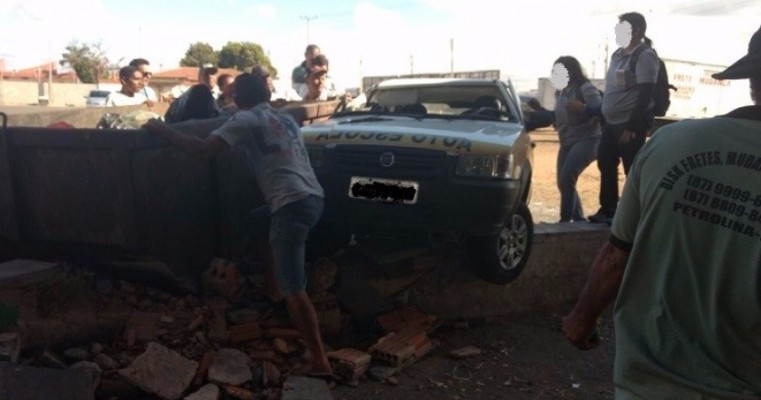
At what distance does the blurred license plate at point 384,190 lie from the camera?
5121 mm

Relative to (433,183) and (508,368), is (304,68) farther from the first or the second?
(508,368)

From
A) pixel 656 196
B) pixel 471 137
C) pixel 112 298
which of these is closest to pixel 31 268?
pixel 112 298

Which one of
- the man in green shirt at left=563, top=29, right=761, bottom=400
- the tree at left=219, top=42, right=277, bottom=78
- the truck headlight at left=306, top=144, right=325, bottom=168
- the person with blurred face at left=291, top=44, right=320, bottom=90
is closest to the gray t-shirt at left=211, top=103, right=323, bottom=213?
the truck headlight at left=306, top=144, right=325, bottom=168

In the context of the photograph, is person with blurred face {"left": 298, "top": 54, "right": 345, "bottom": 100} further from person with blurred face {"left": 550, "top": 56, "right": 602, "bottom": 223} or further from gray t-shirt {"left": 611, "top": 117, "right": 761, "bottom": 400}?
gray t-shirt {"left": 611, "top": 117, "right": 761, "bottom": 400}

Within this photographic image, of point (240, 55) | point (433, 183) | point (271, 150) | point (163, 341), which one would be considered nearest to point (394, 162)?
point (433, 183)

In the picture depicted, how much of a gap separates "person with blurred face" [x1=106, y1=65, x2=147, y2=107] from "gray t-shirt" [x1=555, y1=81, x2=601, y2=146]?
4.16 m

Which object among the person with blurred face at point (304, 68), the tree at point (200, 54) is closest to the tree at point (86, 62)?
the tree at point (200, 54)

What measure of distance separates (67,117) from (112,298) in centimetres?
218

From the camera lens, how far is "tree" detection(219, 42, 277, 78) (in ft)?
211

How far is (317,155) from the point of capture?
17.9ft

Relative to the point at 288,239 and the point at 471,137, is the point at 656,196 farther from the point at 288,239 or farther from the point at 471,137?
the point at 471,137

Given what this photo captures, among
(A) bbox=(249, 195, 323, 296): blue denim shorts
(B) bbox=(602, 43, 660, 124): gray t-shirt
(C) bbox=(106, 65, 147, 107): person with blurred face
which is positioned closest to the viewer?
(A) bbox=(249, 195, 323, 296): blue denim shorts

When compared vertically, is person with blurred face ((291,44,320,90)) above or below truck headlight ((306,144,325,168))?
above

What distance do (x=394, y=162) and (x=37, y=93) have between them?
149 ft
